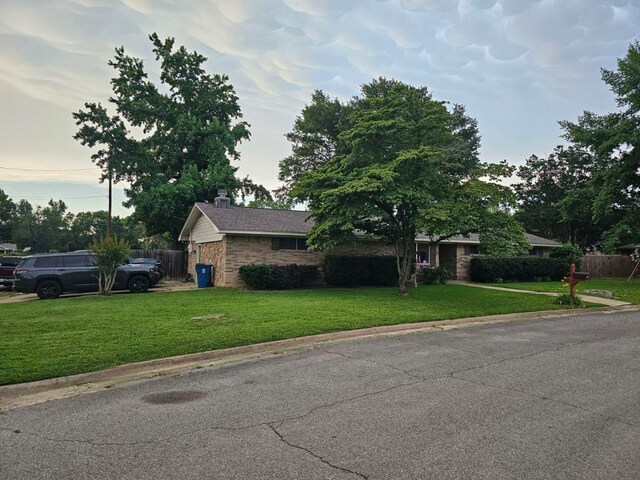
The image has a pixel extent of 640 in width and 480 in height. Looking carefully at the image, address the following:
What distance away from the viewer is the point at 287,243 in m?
20.0

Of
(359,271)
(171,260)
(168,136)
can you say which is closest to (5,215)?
(168,136)

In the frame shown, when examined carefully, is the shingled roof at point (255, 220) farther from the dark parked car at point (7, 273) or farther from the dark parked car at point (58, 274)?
the dark parked car at point (7, 273)

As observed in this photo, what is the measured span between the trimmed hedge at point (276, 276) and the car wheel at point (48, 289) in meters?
6.81

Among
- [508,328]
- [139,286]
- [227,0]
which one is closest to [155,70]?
[139,286]


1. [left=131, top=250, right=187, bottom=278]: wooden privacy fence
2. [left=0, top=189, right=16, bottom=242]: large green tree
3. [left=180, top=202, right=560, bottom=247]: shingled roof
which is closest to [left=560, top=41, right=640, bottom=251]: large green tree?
[left=180, top=202, right=560, bottom=247]: shingled roof

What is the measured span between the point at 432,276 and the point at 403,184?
823cm

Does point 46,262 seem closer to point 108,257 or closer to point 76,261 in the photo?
point 76,261

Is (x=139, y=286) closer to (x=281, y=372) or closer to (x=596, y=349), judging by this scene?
(x=281, y=372)

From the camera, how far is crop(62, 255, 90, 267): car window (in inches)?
650

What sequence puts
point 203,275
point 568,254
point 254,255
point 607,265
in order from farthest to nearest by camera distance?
point 607,265 < point 568,254 < point 203,275 < point 254,255

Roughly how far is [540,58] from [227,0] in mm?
10941

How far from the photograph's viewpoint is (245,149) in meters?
38.6

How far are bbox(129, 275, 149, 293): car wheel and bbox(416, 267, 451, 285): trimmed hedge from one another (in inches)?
510

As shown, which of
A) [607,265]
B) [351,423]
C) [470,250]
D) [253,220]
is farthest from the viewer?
[607,265]
